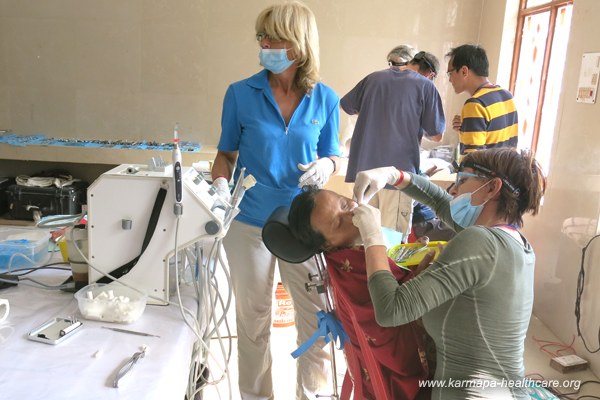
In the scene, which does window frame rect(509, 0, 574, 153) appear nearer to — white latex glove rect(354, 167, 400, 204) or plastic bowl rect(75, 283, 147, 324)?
white latex glove rect(354, 167, 400, 204)

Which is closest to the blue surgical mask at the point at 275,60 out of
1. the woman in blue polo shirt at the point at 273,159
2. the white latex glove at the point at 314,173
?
the woman in blue polo shirt at the point at 273,159

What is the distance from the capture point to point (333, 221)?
145cm

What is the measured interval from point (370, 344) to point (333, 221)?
0.35 m

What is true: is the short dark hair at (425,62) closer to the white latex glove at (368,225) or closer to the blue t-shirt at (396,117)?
the blue t-shirt at (396,117)

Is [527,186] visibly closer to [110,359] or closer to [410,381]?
[410,381]

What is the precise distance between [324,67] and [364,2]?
25.2 inches

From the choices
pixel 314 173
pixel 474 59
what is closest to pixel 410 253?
pixel 314 173

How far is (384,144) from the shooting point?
296 centimetres

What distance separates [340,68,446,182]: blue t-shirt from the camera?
2900mm

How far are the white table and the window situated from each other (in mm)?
2762

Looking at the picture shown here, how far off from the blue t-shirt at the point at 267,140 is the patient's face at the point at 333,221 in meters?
0.49

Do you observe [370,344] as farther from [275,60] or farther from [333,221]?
[275,60]

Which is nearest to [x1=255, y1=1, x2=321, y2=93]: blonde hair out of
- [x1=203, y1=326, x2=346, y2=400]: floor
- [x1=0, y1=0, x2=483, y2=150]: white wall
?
[x1=203, y1=326, x2=346, y2=400]: floor

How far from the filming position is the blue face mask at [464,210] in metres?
1.43
